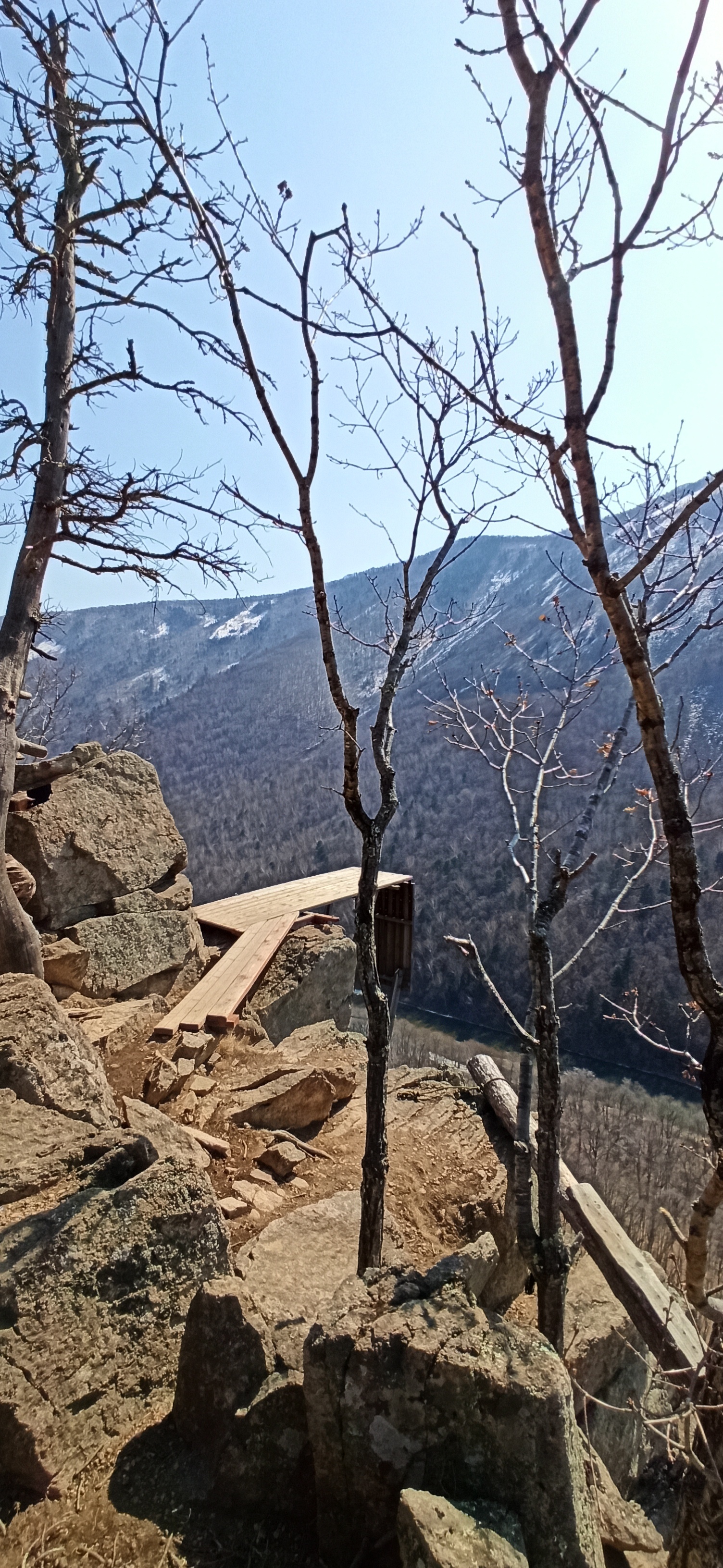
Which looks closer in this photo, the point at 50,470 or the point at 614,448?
the point at 614,448

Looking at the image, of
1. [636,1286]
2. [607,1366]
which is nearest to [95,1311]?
[607,1366]

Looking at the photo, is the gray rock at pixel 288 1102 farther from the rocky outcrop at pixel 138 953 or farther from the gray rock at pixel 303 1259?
the rocky outcrop at pixel 138 953

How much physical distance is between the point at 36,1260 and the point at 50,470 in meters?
5.33

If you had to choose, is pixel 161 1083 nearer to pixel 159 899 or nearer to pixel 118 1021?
pixel 118 1021

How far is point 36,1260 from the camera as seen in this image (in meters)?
2.67

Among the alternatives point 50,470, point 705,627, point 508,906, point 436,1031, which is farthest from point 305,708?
point 705,627

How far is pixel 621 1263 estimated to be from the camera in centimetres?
541

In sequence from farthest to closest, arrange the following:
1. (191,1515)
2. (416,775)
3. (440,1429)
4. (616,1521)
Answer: (416,775)
(616,1521)
(191,1515)
(440,1429)

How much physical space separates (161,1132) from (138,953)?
3.49 meters

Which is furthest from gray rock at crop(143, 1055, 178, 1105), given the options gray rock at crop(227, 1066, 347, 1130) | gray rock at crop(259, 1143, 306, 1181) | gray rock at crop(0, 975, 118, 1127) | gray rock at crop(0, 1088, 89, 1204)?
gray rock at crop(0, 1088, 89, 1204)

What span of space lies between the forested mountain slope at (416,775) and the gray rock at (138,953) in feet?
50.2

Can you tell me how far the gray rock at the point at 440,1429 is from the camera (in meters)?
1.99

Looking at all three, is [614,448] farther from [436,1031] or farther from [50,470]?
[436,1031]

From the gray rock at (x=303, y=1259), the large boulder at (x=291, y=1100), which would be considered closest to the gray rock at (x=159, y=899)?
the large boulder at (x=291, y=1100)
